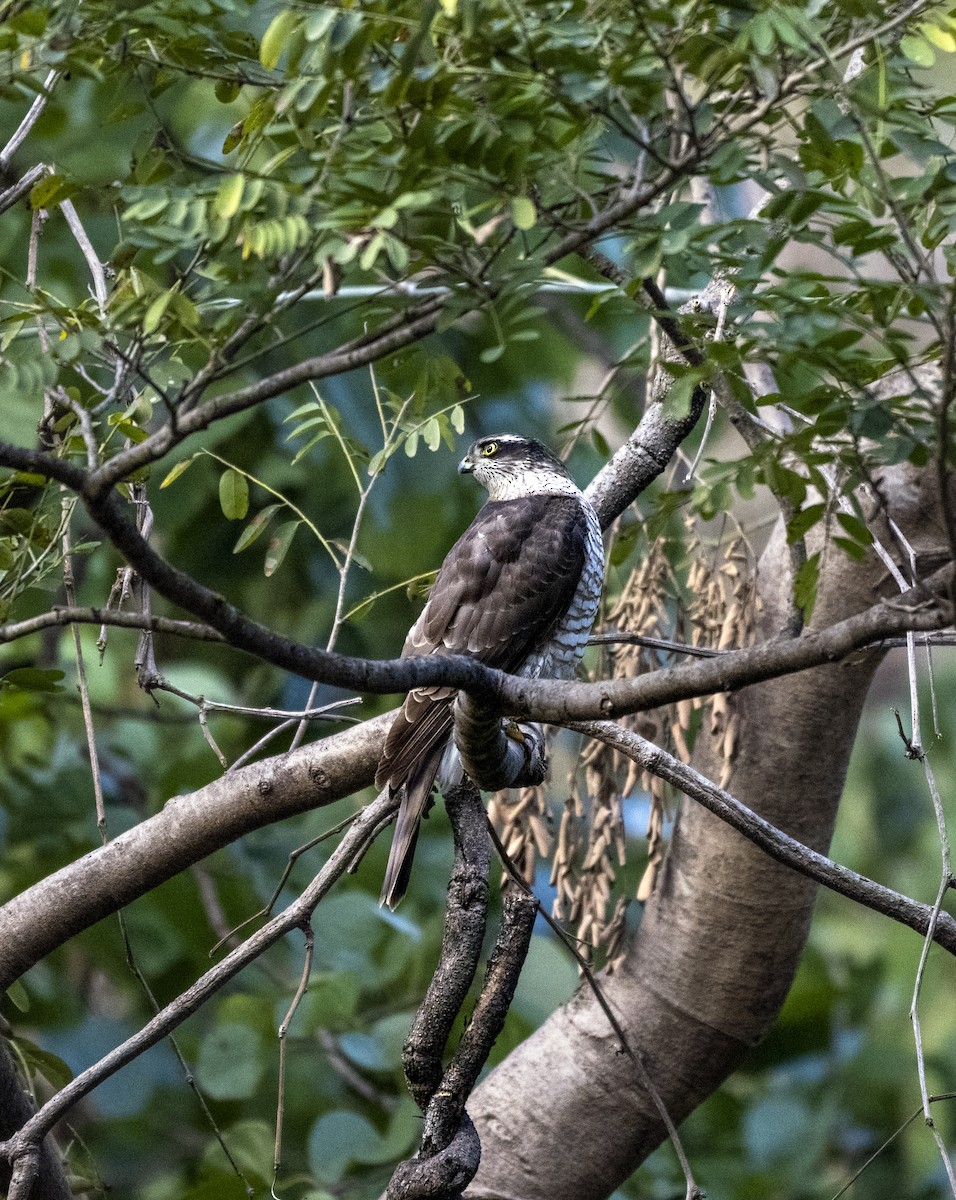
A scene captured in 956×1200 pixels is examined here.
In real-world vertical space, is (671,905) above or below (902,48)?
below

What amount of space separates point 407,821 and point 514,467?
5.27 feet

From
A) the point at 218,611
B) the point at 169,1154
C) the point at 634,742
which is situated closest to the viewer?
the point at 218,611

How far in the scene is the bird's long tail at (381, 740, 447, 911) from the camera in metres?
2.82

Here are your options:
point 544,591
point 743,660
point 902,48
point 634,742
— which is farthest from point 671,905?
point 902,48

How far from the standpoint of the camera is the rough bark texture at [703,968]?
10.9 ft

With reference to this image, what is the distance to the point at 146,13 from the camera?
143cm

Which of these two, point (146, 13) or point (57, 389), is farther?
point (57, 389)

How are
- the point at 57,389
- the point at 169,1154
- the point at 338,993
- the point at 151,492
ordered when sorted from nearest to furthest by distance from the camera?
1. the point at 57,389
2. the point at 338,993
3. the point at 151,492
4. the point at 169,1154

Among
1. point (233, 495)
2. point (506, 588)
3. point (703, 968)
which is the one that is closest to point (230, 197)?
point (233, 495)

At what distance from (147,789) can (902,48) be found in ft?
14.1

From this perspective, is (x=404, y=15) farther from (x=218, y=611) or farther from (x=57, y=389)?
(x=57, y=389)

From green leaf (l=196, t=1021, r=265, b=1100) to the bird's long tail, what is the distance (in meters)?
1.21

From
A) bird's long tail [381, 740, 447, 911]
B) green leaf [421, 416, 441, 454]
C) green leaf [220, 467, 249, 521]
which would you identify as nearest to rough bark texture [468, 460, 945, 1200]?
bird's long tail [381, 740, 447, 911]

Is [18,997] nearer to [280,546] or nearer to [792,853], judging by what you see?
[280,546]
